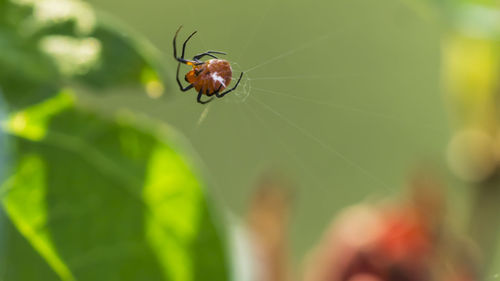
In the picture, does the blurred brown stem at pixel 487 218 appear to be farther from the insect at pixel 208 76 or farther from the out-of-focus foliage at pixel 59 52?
the out-of-focus foliage at pixel 59 52

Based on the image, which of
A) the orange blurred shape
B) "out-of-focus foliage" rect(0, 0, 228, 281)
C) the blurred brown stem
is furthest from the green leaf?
the blurred brown stem

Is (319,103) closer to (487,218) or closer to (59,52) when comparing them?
(487,218)

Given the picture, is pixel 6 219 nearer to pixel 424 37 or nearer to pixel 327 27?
pixel 327 27

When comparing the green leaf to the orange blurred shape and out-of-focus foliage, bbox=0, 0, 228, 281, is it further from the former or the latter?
the orange blurred shape

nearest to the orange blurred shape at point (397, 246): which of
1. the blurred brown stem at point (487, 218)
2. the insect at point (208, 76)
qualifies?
the blurred brown stem at point (487, 218)

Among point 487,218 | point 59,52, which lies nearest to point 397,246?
point 487,218

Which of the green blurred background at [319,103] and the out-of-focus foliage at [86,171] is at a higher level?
the green blurred background at [319,103]

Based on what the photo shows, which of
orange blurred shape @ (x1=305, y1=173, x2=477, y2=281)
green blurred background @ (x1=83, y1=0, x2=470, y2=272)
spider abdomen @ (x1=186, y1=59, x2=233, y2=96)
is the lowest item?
orange blurred shape @ (x1=305, y1=173, x2=477, y2=281)
